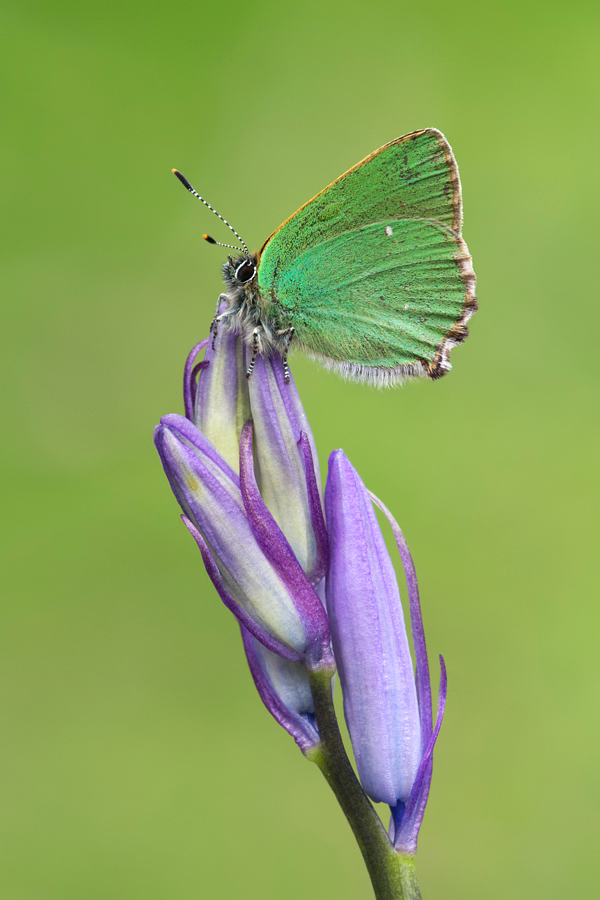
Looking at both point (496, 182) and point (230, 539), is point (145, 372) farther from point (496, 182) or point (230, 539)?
point (230, 539)

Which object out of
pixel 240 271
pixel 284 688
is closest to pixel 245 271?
pixel 240 271

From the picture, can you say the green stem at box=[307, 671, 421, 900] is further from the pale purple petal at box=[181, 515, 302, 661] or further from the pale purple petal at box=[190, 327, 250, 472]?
the pale purple petal at box=[190, 327, 250, 472]

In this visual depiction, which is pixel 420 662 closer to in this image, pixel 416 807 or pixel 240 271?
pixel 416 807

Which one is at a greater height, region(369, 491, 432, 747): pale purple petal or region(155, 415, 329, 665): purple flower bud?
region(155, 415, 329, 665): purple flower bud

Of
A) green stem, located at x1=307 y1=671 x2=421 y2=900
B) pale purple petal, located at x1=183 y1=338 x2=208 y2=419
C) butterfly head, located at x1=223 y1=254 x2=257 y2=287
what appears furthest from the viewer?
butterfly head, located at x1=223 y1=254 x2=257 y2=287

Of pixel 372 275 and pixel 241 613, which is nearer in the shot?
pixel 241 613

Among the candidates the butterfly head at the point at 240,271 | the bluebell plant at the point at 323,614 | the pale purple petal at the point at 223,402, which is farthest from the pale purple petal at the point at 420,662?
the butterfly head at the point at 240,271

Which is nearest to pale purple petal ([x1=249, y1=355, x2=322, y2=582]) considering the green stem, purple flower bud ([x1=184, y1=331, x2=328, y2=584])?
purple flower bud ([x1=184, y1=331, x2=328, y2=584])
